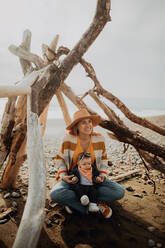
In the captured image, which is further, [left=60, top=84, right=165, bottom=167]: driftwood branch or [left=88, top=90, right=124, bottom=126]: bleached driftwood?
[left=88, top=90, right=124, bottom=126]: bleached driftwood

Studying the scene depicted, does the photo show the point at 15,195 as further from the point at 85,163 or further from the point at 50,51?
the point at 50,51

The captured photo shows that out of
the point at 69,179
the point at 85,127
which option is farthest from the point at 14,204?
the point at 85,127

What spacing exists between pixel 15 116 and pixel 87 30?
2658 millimetres

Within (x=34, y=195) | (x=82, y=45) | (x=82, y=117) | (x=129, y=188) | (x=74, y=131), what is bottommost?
(x=129, y=188)

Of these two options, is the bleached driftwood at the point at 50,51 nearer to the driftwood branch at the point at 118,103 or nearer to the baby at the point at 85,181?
the driftwood branch at the point at 118,103

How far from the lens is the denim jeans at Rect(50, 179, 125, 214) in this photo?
2.59 meters

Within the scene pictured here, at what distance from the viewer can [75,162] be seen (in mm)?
2957

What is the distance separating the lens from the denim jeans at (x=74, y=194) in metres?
2.59

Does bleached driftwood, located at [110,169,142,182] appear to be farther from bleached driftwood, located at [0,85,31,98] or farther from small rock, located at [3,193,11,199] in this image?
bleached driftwood, located at [0,85,31,98]

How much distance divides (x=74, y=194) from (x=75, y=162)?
606 millimetres

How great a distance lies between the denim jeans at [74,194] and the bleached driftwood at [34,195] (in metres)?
1.28

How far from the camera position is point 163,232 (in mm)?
2281

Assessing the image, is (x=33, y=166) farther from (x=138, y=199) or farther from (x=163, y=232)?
(x=138, y=199)

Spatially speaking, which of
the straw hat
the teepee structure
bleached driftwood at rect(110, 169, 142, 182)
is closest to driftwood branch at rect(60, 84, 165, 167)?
the teepee structure
